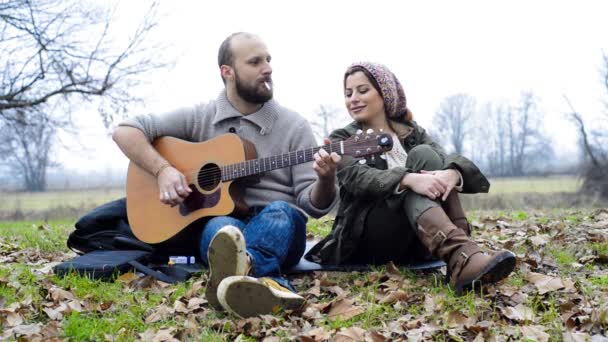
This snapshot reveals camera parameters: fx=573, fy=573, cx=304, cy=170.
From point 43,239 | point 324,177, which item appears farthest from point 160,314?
point 43,239

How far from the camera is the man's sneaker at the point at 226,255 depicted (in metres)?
2.59

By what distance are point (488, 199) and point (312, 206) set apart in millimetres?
10919

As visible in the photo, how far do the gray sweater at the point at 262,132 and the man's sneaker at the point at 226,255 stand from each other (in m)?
0.94

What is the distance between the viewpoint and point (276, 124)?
3.85 metres

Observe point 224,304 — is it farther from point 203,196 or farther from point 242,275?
point 203,196

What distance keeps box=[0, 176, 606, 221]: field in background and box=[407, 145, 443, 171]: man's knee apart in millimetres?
10178

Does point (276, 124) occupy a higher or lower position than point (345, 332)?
higher

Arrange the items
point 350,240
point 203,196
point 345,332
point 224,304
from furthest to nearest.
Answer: point 203,196
point 350,240
point 224,304
point 345,332

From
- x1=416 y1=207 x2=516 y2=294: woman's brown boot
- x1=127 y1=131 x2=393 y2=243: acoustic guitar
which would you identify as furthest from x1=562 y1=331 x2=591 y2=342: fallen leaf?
x1=127 y1=131 x2=393 y2=243: acoustic guitar

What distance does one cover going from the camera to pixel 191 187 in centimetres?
376

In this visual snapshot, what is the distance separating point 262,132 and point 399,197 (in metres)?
1.16

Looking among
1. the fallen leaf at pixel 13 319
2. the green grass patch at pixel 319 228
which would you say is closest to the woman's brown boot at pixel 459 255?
the fallen leaf at pixel 13 319

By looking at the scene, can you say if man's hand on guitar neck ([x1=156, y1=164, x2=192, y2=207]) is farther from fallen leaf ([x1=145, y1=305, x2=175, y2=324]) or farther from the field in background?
the field in background

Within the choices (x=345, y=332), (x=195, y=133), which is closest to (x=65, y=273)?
(x=195, y=133)
